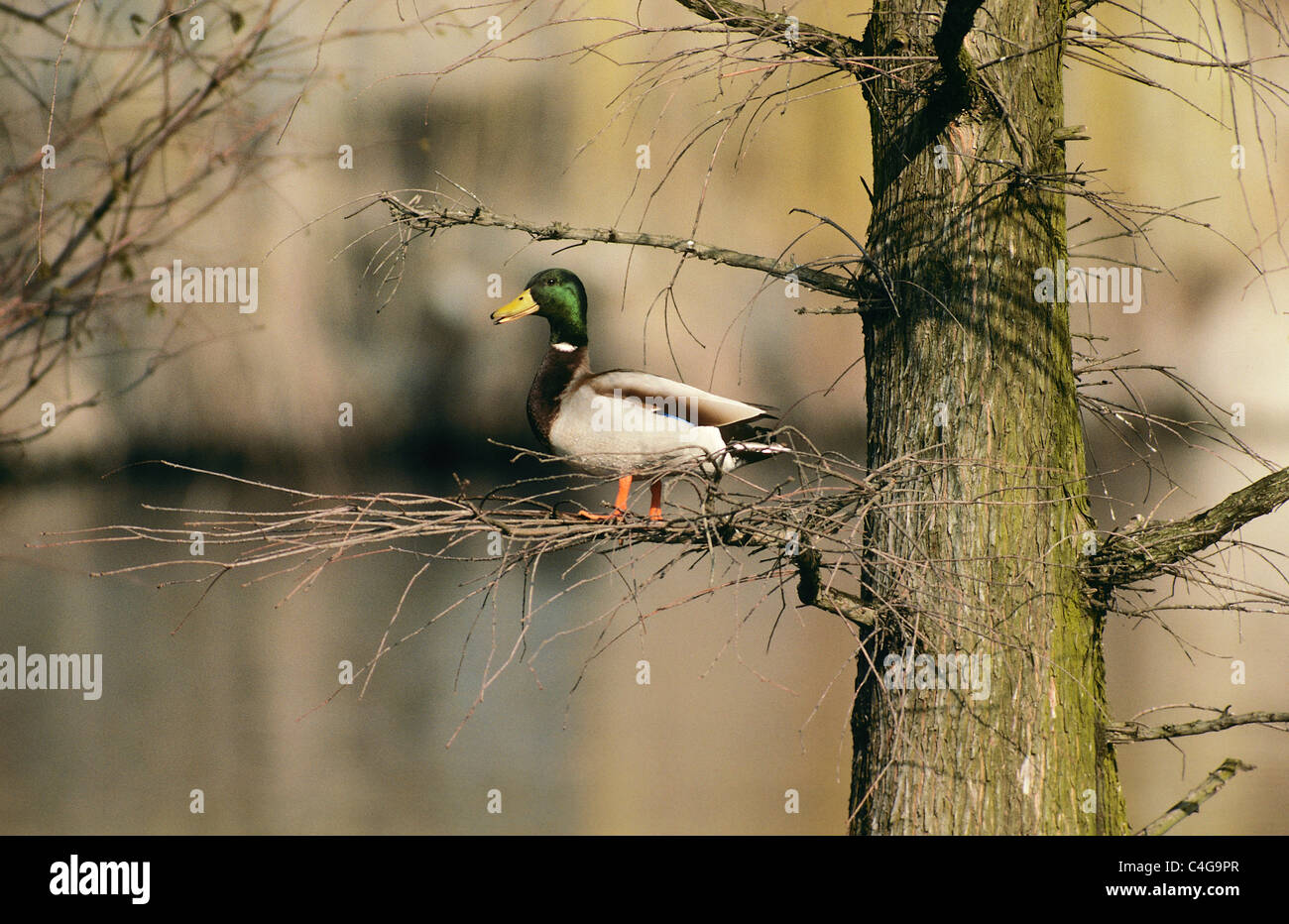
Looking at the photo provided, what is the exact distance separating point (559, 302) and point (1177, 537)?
64.4 inches

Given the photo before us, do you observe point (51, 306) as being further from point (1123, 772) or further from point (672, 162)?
point (1123, 772)

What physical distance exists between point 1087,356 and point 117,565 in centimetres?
793

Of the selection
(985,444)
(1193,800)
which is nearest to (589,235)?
(985,444)

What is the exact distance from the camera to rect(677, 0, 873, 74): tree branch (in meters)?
2.28

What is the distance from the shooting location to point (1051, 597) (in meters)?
2.36

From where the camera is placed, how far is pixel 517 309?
9.73ft

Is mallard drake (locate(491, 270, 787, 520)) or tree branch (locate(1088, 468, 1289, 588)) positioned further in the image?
mallard drake (locate(491, 270, 787, 520))

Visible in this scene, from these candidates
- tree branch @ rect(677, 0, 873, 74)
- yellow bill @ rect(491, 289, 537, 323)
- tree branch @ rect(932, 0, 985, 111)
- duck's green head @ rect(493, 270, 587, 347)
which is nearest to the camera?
tree branch @ rect(932, 0, 985, 111)

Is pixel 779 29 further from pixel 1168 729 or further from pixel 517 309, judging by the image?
pixel 1168 729

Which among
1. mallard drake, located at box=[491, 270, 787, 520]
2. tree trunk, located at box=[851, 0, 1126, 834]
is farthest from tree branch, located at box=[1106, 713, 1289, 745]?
mallard drake, located at box=[491, 270, 787, 520]

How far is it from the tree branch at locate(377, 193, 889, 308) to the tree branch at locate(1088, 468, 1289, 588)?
72 centimetres

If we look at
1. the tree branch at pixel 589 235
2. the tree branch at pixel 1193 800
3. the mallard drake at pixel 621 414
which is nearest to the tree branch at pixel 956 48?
the tree branch at pixel 589 235

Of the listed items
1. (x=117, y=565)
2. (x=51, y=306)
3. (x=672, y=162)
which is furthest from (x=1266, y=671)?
(x=117, y=565)

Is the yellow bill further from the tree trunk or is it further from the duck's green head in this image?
the tree trunk
